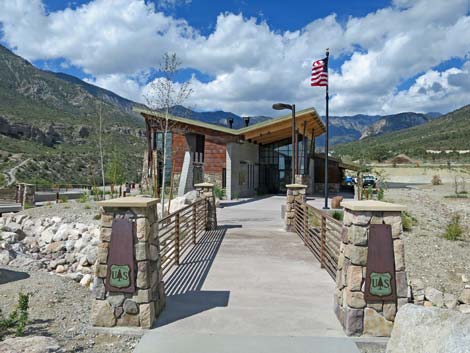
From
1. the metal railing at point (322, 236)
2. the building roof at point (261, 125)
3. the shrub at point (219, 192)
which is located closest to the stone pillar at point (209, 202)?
the metal railing at point (322, 236)

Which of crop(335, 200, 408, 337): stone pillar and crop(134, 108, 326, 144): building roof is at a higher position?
crop(134, 108, 326, 144): building roof

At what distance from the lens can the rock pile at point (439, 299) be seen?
25.6 feet

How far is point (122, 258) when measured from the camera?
484cm

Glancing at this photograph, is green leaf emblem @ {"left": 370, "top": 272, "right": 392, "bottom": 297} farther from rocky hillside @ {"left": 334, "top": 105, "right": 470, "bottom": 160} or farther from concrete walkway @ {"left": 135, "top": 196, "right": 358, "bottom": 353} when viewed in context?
rocky hillside @ {"left": 334, "top": 105, "right": 470, "bottom": 160}

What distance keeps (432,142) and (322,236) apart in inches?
4070

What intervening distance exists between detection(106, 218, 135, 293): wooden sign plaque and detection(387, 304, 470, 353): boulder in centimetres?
291

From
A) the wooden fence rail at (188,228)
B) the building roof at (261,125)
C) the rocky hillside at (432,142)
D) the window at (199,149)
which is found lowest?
the wooden fence rail at (188,228)

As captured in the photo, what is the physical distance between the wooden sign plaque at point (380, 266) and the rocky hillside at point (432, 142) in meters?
62.4

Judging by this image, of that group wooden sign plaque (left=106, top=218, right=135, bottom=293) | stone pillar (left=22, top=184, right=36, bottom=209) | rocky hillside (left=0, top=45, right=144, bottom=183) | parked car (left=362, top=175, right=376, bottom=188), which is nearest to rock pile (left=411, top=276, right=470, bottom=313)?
wooden sign plaque (left=106, top=218, right=135, bottom=293)

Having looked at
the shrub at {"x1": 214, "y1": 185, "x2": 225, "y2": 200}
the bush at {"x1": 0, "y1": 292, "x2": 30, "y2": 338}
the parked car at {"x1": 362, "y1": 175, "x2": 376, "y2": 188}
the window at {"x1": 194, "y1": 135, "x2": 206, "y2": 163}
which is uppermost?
the window at {"x1": 194, "y1": 135, "x2": 206, "y2": 163}

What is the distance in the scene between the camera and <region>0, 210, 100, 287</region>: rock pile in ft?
33.1

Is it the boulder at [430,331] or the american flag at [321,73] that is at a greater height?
the american flag at [321,73]

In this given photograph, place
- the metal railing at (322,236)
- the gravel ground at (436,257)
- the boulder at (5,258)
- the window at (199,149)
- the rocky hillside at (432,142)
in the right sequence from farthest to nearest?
1. the rocky hillside at (432,142)
2. the window at (199,149)
3. the boulder at (5,258)
4. the gravel ground at (436,257)
5. the metal railing at (322,236)

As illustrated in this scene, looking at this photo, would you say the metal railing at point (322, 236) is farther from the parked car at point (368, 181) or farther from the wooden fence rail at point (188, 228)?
the parked car at point (368, 181)
